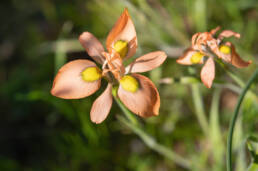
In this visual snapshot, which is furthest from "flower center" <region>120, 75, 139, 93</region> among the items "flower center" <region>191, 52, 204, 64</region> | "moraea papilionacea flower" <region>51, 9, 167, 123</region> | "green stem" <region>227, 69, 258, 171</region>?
"green stem" <region>227, 69, 258, 171</region>

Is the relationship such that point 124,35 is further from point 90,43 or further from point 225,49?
point 225,49

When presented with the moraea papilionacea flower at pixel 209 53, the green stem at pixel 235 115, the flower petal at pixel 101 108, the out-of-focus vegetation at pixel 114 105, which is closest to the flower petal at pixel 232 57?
the moraea papilionacea flower at pixel 209 53

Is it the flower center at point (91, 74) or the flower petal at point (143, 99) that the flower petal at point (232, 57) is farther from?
the flower center at point (91, 74)

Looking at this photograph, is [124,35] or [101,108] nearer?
[101,108]

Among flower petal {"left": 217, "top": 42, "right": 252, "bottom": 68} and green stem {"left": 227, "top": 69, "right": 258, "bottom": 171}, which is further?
flower petal {"left": 217, "top": 42, "right": 252, "bottom": 68}

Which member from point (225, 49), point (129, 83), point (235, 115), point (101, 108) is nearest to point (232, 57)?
point (225, 49)

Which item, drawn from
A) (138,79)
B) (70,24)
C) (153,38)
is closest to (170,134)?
(153,38)

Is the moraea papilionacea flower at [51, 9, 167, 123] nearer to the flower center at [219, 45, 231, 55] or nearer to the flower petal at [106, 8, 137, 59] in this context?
the flower petal at [106, 8, 137, 59]
